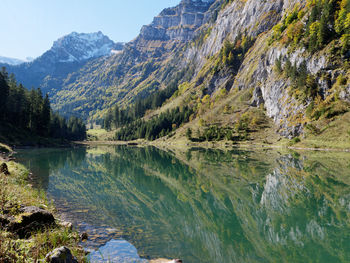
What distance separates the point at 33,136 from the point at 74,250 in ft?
314

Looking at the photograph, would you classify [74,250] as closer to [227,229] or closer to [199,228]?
[199,228]

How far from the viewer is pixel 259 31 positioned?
183 m

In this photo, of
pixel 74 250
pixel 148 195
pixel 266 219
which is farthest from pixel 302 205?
pixel 74 250

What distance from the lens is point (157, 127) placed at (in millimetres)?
165875

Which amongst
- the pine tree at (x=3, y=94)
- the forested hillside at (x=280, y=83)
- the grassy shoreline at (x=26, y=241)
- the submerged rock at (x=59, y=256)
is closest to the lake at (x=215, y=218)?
the grassy shoreline at (x=26, y=241)

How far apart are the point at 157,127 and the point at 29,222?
15574 centimetres

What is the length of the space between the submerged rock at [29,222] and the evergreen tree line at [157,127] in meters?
147

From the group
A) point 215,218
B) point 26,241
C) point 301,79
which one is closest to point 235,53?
point 301,79

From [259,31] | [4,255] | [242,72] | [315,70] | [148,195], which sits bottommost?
[148,195]

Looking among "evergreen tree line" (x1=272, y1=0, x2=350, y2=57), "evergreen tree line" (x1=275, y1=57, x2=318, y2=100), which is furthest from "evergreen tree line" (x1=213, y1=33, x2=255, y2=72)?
"evergreen tree line" (x1=275, y1=57, x2=318, y2=100)

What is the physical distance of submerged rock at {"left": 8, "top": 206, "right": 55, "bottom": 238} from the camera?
9.59m

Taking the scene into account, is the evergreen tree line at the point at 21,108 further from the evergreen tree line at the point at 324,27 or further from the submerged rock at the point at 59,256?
the evergreen tree line at the point at 324,27

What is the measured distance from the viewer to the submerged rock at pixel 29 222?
9.59 m

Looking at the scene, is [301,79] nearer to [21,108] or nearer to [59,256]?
[59,256]
